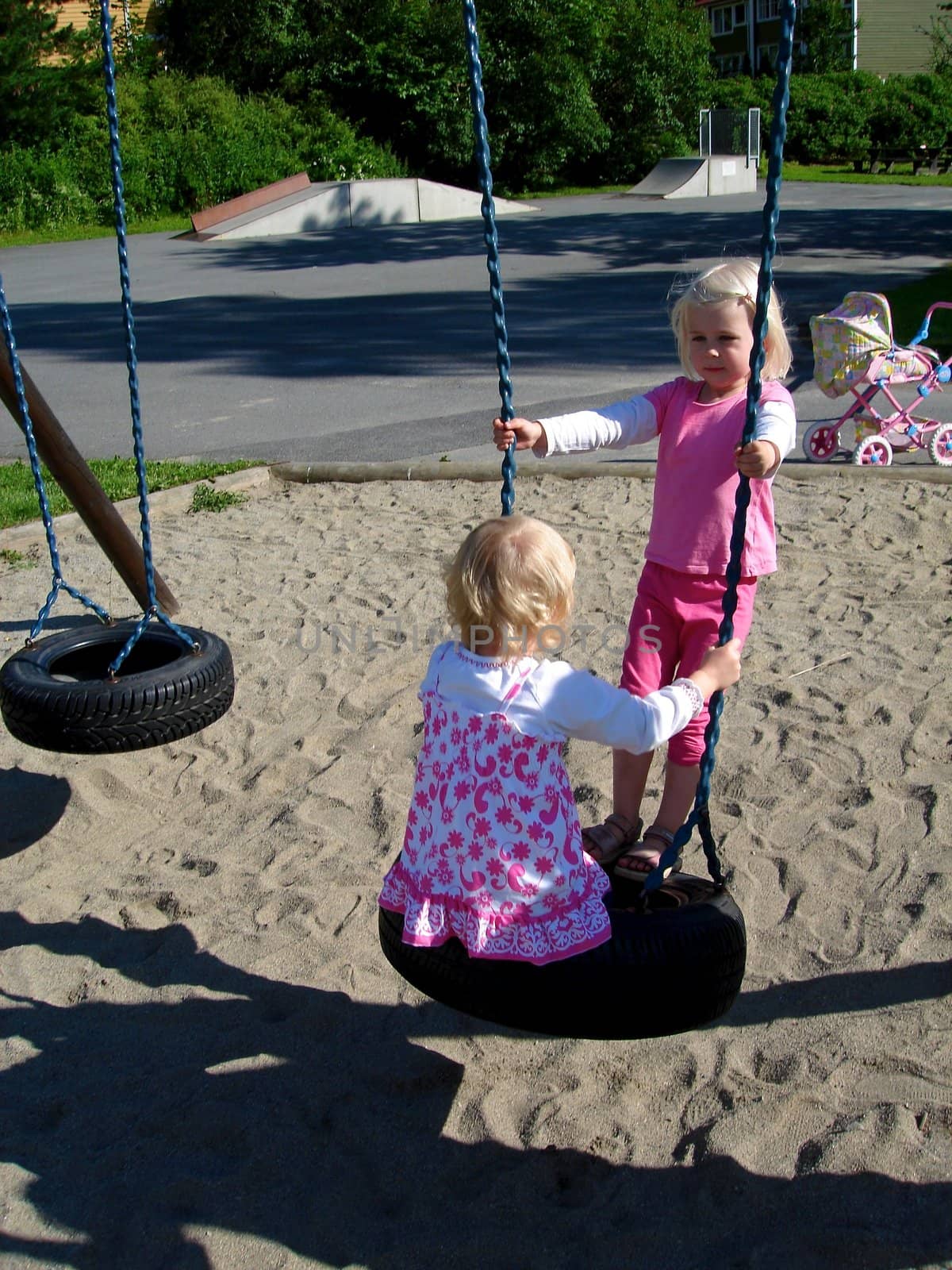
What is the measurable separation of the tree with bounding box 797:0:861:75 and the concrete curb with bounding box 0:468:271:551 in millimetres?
44166

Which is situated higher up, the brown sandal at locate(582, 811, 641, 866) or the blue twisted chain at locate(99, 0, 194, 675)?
the blue twisted chain at locate(99, 0, 194, 675)

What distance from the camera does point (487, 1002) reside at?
2.16 meters

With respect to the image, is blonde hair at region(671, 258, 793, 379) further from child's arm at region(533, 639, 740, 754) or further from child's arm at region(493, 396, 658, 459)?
child's arm at region(533, 639, 740, 754)

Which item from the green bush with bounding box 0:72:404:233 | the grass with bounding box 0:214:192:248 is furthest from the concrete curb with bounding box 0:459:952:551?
the green bush with bounding box 0:72:404:233

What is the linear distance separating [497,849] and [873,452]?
5735mm

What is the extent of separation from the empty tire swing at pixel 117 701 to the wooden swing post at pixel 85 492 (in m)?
1.12

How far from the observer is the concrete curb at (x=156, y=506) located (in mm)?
6391

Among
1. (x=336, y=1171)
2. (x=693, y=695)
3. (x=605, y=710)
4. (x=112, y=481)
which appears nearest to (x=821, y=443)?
(x=112, y=481)

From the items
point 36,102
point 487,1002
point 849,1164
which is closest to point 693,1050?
point 849,1164

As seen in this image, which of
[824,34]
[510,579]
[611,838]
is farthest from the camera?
[824,34]

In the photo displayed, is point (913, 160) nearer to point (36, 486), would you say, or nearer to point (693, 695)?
point (36, 486)

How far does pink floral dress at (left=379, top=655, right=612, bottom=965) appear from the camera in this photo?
216cm

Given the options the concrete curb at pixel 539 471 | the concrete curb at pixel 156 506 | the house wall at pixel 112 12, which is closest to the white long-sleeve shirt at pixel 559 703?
the concrete curb at pixel 156 506

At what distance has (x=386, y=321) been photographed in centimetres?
1320
